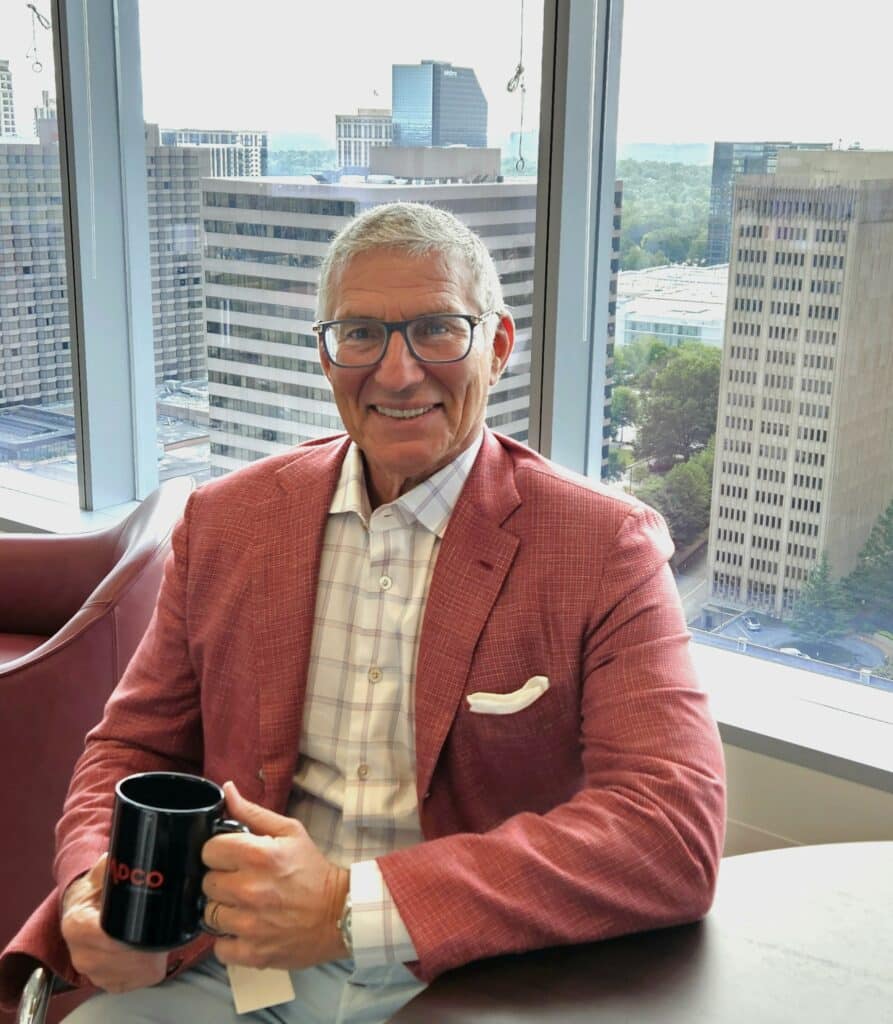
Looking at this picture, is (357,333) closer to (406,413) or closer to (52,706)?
(406,413)

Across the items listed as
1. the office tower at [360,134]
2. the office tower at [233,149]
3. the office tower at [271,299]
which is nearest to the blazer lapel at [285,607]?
the office tower at [271,299]

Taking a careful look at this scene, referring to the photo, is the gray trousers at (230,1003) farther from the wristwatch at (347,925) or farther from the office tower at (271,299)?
the office tower at (271,299)

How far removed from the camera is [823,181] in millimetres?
2145

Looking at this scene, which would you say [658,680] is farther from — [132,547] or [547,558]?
[132,547]

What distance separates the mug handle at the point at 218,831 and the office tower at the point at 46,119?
2812 mm

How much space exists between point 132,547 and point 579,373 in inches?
38.9

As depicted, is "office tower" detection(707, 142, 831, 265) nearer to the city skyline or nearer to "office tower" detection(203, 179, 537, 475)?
the city skyline

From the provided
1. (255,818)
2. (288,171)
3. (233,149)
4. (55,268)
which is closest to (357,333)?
(255,818)

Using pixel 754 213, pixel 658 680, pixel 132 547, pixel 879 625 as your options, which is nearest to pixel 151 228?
pixel 132 547

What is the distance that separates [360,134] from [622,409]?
939 mm

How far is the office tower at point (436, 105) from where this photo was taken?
8.57ft

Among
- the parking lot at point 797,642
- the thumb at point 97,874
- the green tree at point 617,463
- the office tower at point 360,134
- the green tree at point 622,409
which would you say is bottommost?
the parking lot at point 797,642

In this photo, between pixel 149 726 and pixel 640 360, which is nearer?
pixel 149 726

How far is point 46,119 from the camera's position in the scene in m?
3.49
